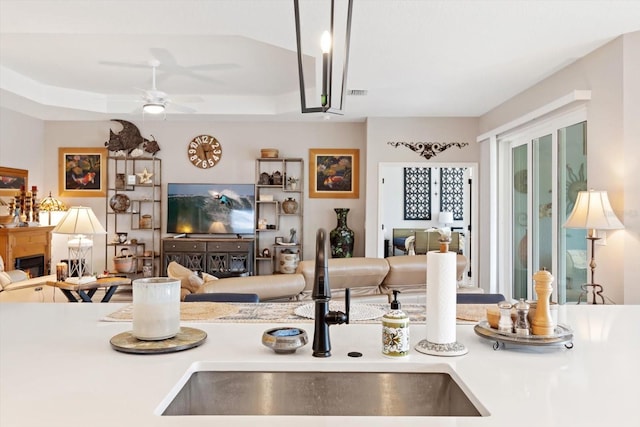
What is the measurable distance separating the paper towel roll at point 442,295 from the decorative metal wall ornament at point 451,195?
365 inches

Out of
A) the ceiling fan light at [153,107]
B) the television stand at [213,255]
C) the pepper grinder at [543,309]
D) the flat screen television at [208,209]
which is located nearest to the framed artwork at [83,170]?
the flat screen television at [208,209]

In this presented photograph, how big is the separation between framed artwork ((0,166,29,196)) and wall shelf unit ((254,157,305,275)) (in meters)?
3.40

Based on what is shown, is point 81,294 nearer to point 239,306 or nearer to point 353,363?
point 239,306

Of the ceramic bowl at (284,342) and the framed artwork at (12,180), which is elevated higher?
the framed artwork at (12,180)

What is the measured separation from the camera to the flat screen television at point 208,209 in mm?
7379

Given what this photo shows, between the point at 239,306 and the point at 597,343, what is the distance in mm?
1288

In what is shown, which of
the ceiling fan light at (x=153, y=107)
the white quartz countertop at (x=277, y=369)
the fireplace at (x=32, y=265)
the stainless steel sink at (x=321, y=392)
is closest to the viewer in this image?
the white quartz countertop at (x=277, y=369)

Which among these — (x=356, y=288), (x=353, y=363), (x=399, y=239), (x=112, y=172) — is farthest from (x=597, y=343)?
(x=399, y=239)

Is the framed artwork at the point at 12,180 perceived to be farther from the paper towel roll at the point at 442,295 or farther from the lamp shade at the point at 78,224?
the paper towel roll at the point at 442,295

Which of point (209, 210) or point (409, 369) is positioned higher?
point (209, 210)

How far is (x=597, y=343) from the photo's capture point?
Result: 1.45m

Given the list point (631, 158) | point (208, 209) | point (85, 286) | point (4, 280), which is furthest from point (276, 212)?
point (631, 158)

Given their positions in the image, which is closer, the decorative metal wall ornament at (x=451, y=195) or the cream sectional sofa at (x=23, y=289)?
the cream sectional sofa at (x=23, y=289)

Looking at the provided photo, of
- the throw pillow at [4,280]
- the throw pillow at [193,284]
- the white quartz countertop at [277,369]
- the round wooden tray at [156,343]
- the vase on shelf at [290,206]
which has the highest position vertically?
the vase on shelf at [290,206]
